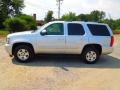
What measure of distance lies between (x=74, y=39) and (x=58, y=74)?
2642 mm

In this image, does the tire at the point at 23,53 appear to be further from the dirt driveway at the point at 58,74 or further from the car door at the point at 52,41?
the car door at the point at 52,41

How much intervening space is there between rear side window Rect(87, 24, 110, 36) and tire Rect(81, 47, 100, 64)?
744mm

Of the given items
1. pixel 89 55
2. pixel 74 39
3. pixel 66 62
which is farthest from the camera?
pixel 66 62

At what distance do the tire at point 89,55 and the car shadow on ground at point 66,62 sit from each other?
9.3 inches

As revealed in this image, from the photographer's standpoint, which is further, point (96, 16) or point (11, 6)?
point (96, 16)

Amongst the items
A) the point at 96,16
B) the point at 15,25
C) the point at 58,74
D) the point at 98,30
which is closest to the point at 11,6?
the point at 96,16

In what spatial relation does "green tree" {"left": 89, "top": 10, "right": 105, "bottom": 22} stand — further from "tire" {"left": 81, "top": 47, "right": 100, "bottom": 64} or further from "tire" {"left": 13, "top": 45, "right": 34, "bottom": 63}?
"tire" {"left": 13, "top": 45, "right": 34, "bottom": 63}

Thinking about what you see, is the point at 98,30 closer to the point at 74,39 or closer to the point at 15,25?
the point at 74,39

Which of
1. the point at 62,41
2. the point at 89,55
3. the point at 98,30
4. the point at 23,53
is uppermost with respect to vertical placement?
the point at 98,30

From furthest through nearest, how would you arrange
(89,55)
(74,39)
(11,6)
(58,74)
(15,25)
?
1. (11,6)
2. (15,25)
3. (89,55)
4. (74,39)
5. (58,74)

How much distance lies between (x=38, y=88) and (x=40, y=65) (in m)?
3.61

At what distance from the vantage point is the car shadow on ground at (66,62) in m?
Result: 12.4

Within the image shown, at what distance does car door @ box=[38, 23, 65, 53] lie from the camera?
1258cm

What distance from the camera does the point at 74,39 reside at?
1277 cm
